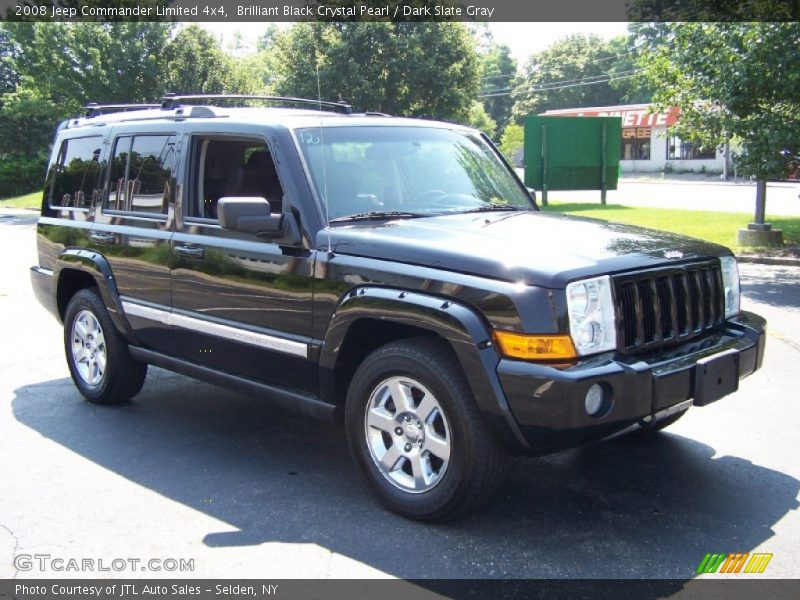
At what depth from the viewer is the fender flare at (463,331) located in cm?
380

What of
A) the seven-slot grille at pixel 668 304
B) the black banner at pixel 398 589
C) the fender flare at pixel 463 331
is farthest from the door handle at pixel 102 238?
the seven-slot grille at pixel 668 304

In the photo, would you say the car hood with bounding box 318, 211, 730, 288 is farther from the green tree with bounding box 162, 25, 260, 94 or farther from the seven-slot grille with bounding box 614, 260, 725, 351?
the green tree with bounding box 162, 25, 260, 94

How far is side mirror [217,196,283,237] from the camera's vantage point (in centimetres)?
452

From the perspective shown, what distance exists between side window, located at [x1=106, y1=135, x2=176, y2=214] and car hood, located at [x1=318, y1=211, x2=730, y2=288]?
154 cm

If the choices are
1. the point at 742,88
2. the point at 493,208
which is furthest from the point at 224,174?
the point at 742,88

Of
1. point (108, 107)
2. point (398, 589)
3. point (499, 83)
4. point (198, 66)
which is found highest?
point (499, 83)

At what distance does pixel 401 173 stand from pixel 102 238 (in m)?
2.33

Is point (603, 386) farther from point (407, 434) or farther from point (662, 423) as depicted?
point (662, 423)

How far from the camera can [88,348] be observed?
253 inches

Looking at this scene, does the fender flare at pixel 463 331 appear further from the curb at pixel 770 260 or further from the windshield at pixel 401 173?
the curb at pixel 770 260

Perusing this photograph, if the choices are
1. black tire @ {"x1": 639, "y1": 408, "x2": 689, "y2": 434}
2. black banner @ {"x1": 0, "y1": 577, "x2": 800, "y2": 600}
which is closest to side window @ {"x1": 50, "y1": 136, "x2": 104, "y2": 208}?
black banner @ {"x1": 0, "y1": 577, "x2": 800, "y2": 600}

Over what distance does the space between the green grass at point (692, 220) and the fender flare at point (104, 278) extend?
1127 cm

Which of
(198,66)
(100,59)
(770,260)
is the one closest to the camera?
(770,260)

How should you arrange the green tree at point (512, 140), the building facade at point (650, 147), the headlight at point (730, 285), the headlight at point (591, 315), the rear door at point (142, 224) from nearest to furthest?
the headlight at point (591, 315), the headlight at point (730, 285), the rear door at point (142, 224), the green tree at point (512, 140), the building facade at point (650, 147)
